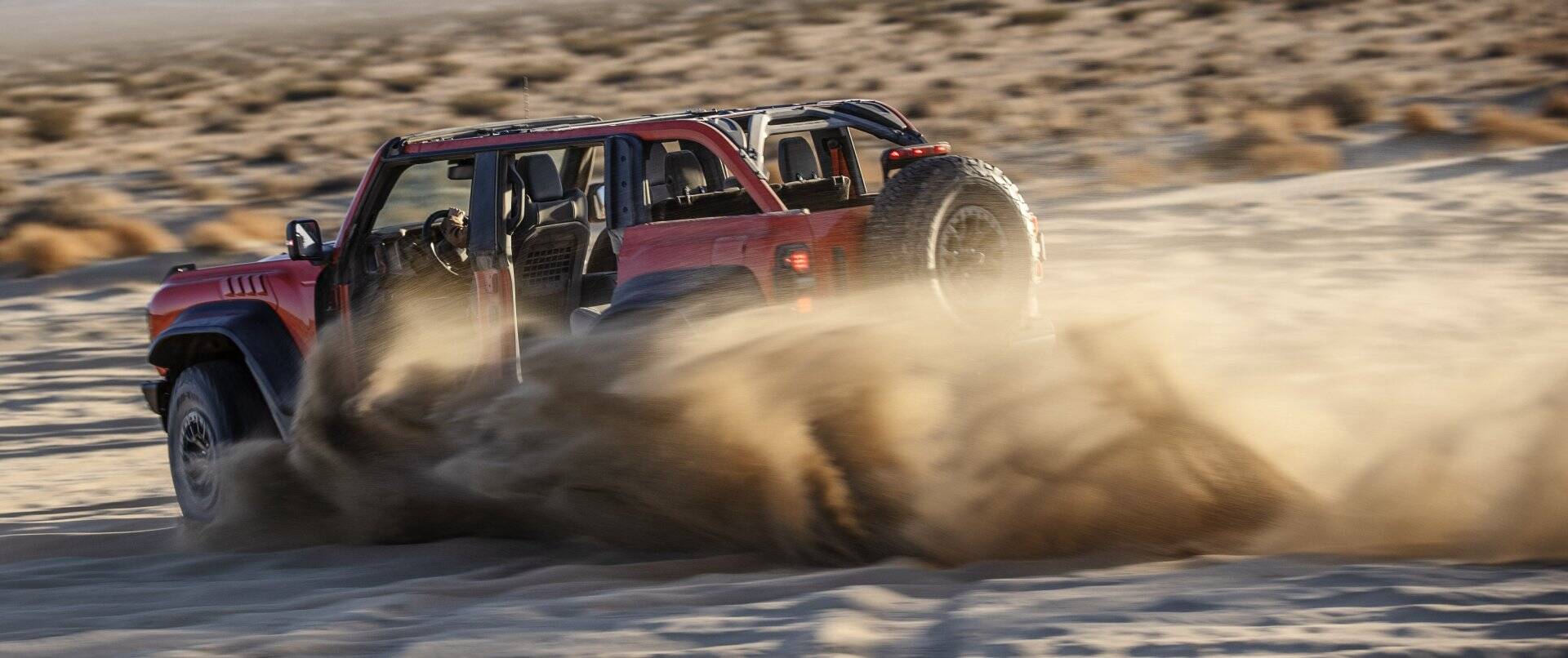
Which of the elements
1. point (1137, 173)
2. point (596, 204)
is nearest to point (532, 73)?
point (1137, 173)

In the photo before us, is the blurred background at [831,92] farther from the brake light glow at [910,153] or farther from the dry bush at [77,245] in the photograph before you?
the brake light glow at [910,153]

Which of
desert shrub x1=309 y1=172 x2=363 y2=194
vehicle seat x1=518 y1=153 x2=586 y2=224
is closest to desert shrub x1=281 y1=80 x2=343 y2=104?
desert shrub x1=309 y1=172 x2=363 y2=194

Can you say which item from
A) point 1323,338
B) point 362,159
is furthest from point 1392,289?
point 362,159

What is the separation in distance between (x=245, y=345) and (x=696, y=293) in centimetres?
225

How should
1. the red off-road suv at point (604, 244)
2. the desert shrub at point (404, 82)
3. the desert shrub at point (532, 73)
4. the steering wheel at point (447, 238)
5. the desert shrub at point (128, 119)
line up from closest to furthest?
the red off-road suv at point (604, 244), the steering wheel at point (447, 238), the desert shrub at point (128, 119), the desert shrub at point (404, 82), the desert shrub at point (532, 73)

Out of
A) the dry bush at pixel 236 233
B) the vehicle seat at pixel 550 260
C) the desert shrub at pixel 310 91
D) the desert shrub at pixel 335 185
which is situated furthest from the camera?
the desert shrub at pixel 310 91

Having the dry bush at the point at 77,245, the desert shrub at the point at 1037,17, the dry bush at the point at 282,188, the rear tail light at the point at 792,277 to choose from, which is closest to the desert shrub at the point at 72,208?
the dry bush at the point at 77,245

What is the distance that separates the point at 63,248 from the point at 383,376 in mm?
9732

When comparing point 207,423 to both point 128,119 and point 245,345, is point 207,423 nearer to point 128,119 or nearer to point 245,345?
point 245,345

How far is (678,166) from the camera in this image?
6.41 metres

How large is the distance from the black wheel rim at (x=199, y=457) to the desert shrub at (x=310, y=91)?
2482 cm

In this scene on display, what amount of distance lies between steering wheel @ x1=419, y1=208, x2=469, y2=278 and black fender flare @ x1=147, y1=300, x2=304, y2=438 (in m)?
0.71

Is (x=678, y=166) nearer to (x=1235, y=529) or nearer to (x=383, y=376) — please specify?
(x=383, y=376)

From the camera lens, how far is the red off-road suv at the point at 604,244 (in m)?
5.61
